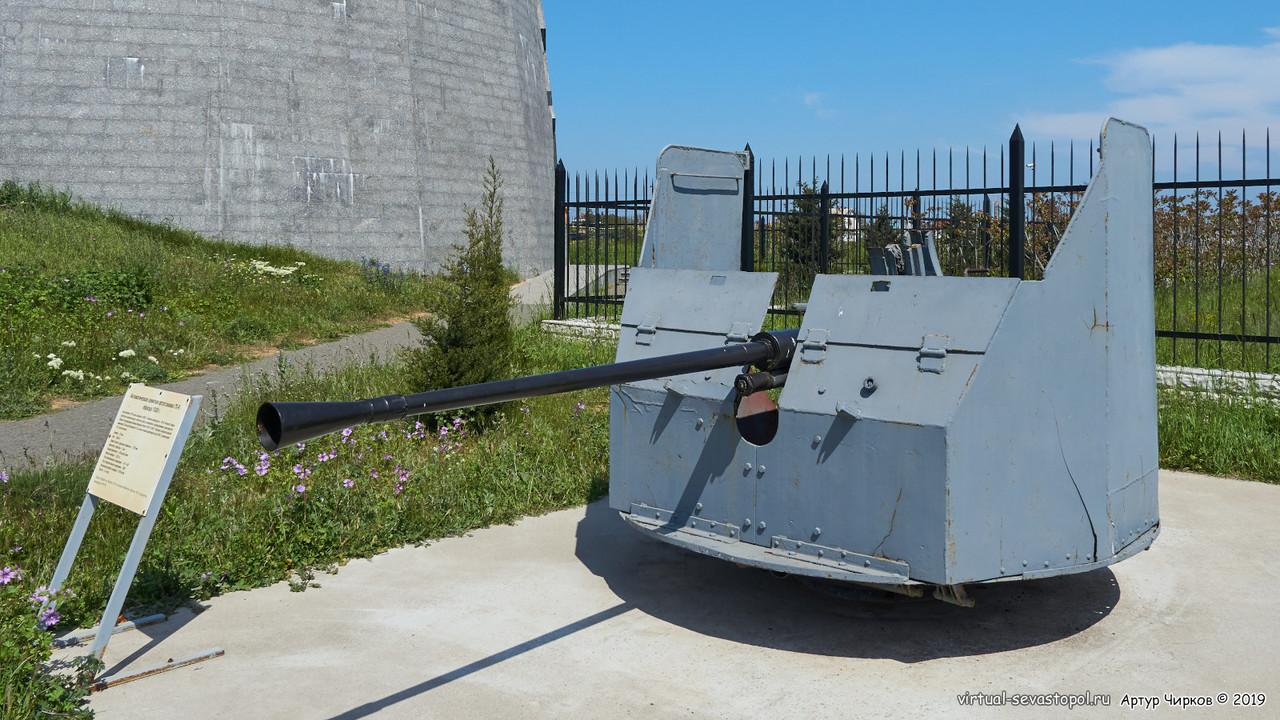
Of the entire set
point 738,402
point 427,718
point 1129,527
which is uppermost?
point 738,402

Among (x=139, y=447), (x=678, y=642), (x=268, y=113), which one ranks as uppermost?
(x=268, y=113)

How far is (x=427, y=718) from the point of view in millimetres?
3266

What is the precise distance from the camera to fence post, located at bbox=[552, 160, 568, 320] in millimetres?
11969

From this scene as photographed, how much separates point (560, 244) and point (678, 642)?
27.9ft

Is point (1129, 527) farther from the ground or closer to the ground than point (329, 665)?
farther from the ground

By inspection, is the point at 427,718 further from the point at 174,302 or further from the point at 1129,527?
the point at 174,302

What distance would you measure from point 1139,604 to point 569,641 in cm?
242

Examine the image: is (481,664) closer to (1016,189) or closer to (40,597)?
(40,597)

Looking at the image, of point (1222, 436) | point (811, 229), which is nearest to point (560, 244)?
point (811, 229)

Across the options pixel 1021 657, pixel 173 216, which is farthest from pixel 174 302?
pixel 1021 657

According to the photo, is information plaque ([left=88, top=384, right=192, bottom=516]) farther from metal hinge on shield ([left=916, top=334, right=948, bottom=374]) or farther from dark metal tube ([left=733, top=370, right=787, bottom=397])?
metal hinge on shield ([left=916, top=334, right=948, bottom=374])

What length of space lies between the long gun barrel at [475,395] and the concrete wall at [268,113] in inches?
559

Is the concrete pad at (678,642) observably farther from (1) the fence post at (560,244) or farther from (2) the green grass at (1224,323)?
(1) the fence post at (560,244)

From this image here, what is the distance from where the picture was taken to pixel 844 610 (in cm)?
431
